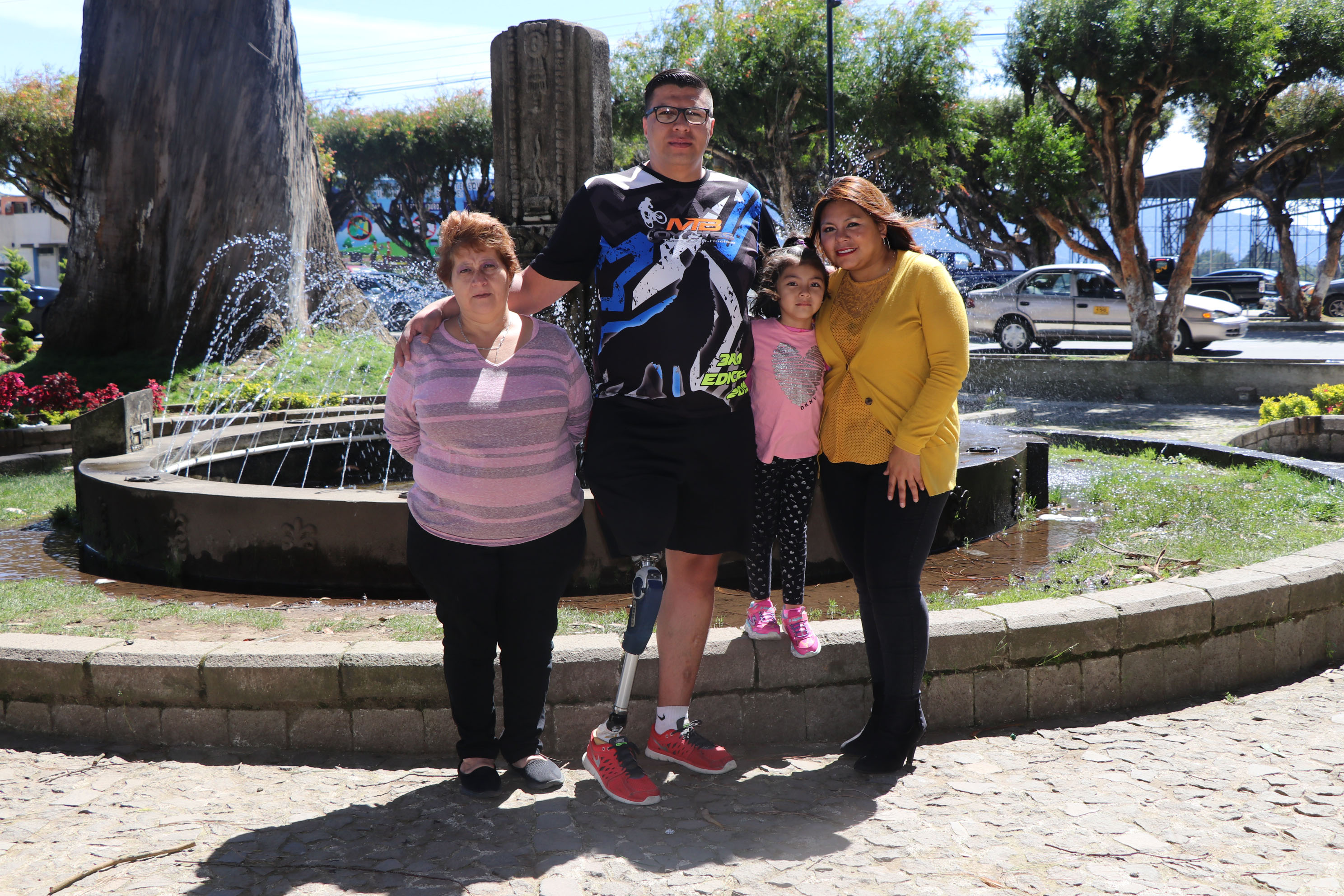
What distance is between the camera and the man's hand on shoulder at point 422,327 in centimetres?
302

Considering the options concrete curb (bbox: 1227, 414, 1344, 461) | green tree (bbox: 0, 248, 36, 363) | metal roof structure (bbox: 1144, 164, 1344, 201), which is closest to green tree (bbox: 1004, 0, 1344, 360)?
concrete curb (bbox: 1227, 414, 1344, 461)

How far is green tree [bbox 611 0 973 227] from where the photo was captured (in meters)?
21.8

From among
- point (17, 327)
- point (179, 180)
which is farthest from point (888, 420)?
point (17, 327)

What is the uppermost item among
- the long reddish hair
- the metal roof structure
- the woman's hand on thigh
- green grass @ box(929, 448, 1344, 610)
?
the metal roof structure

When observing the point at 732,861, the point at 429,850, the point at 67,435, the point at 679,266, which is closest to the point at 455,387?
the point at 679,266

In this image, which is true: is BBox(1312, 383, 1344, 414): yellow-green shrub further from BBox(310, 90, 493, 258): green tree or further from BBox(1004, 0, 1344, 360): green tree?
BBox(310, 90, 493, 258): green tree

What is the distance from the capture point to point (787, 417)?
3311 mm

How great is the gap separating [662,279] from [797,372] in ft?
2.00

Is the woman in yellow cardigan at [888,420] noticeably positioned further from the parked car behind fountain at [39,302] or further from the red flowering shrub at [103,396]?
the parked car behind fountain at [39,302]

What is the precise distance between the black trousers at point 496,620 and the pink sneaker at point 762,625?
0.73 meters

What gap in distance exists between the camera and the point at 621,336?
2955 millimetres

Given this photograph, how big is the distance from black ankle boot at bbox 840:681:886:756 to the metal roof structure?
3224 centimetres

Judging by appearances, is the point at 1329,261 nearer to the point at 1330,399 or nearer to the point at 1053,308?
the point at 1053,308

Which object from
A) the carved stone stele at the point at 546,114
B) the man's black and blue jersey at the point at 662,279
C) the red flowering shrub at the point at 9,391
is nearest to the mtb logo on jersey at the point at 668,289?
the man's black and blue jersey at the point at 662,279
